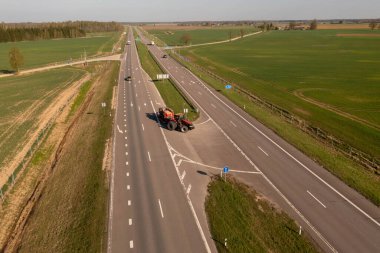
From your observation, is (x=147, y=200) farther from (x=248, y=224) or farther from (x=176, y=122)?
(x=176, y=122)

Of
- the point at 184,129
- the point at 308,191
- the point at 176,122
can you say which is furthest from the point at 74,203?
the point at 308,191

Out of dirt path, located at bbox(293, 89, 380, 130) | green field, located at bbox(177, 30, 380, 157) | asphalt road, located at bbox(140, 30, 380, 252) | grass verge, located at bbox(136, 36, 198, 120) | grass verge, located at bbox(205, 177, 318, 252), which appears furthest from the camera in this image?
grass verge, located at bbox(136, 36, 198, 120)

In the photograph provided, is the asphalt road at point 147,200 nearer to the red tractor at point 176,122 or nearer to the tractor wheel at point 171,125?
the tractor wheel at point 171,125

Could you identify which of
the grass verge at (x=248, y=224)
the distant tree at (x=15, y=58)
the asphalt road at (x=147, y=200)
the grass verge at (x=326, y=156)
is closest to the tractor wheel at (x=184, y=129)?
the asphalt road at (x=147, y=200)

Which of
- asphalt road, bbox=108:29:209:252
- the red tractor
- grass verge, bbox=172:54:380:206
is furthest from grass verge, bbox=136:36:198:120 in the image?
grass verge, bbox=172:54:380:206

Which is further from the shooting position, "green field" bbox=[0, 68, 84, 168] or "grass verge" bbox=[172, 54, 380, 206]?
"green field" bbox=[0, 68, 84, 168]

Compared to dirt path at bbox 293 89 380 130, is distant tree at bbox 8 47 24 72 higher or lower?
higher

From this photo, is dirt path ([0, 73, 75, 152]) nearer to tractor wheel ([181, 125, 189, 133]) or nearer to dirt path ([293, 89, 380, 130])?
tractor wheel ([181, 125, 189, 133])
